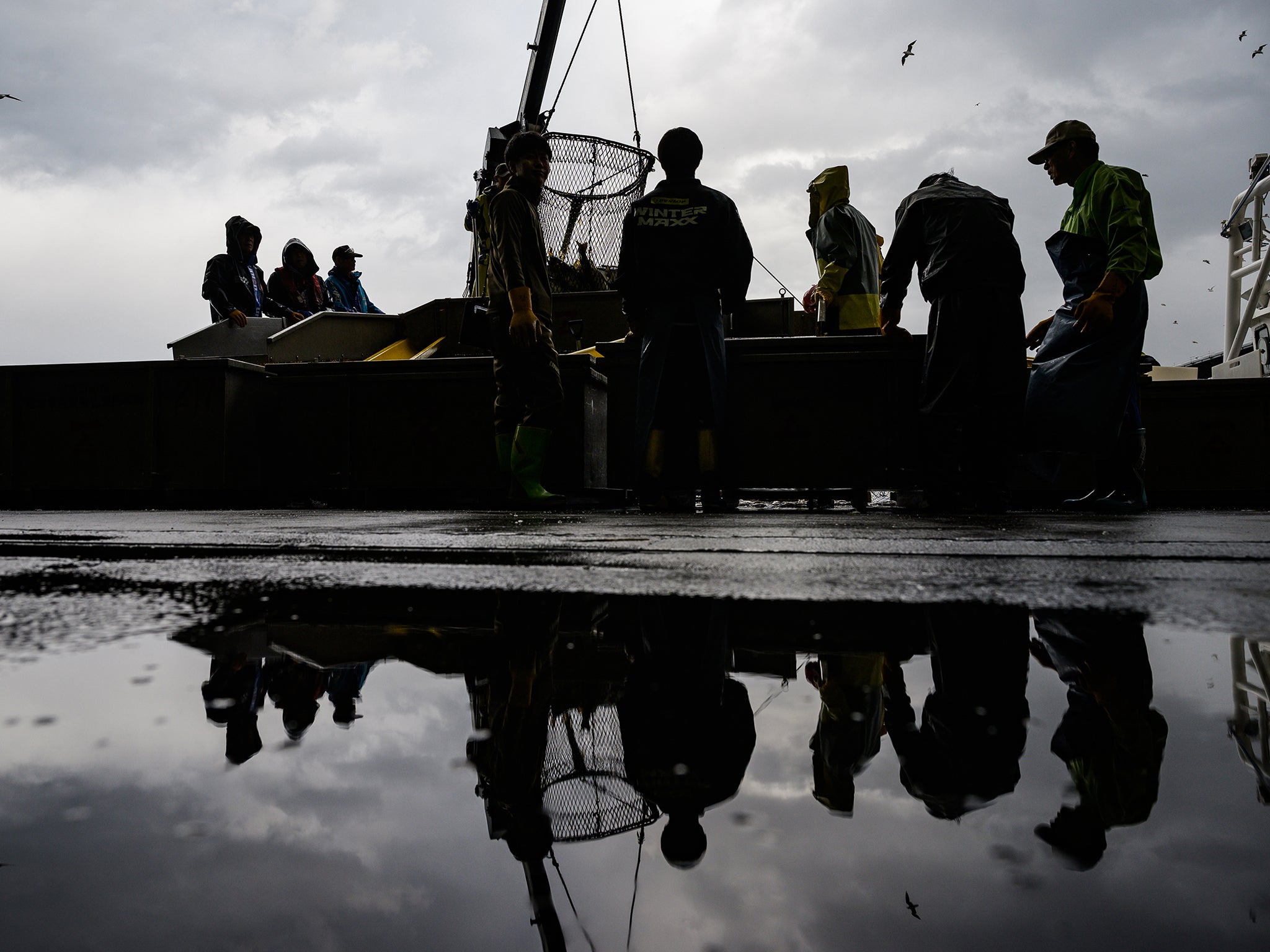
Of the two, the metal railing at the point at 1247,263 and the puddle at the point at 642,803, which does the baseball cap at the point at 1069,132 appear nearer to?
the puddle at the point at 642,803

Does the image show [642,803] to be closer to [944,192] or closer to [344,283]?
[944,192]

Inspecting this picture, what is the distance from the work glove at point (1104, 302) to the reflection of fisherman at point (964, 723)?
3.44 m

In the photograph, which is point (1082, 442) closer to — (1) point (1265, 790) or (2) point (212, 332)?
(1) point (1265, 790)

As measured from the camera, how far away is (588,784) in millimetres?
337

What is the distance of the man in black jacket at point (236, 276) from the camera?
710 centimetres

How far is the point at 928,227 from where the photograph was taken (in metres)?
3.93

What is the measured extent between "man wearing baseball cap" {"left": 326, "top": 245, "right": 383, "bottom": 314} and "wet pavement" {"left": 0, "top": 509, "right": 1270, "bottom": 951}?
878 centimetres

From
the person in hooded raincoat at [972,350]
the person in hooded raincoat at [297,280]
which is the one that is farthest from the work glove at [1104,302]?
the person in hooded raincoat at [297,280]

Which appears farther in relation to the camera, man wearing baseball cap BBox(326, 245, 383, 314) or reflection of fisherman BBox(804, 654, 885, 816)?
man wearing baseball cap BBox(326, 245, 383, 314)

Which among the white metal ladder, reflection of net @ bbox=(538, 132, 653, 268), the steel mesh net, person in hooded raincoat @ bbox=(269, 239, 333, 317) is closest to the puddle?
the steel mesh net

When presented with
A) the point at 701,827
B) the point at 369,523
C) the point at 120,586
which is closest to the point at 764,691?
the point at 701,827

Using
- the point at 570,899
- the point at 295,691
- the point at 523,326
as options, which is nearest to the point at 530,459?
the point at 523,326

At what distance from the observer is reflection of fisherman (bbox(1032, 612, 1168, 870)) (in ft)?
0.94

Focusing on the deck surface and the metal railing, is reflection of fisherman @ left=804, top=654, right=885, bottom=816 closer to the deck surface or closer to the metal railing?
the deck surface
